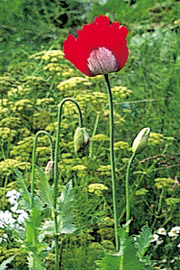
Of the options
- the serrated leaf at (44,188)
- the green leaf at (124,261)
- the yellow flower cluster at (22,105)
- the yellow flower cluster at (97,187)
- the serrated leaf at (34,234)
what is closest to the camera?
the green leaf at (124,261)

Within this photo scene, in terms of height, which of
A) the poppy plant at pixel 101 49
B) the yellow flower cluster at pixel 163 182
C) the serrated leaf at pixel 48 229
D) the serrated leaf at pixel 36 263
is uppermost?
the poppy plant at pixel 101 49

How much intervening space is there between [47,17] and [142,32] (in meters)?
0.86

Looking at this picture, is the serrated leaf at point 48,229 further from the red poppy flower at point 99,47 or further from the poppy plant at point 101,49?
the red poppy flower at point 99,47

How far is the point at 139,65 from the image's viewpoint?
2990mm

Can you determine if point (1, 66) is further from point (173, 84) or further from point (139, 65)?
point (173, 84)

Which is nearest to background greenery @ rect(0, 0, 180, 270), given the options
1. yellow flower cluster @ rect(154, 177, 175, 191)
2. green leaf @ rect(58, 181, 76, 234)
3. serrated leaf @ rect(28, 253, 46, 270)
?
yellow flower cluster @ rect(154, 177, 175, 191)

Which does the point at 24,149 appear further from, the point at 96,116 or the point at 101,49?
the point at 101,49

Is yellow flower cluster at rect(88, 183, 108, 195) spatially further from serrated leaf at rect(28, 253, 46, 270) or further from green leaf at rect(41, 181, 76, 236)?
serrated leaf at rect(28, 253, 46, 270)

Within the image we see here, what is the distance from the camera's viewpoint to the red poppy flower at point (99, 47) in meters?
1.13

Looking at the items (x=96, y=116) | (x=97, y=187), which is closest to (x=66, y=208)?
(x=97, y=187)

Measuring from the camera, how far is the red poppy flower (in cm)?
113

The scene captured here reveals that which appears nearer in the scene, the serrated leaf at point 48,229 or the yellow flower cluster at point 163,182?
the serrated leaf at point 48,229

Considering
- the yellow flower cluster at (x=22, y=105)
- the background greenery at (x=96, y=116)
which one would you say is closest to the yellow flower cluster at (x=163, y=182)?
the background greenery at (x=96, y=116)

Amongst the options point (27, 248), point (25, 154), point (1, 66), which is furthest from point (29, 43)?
point (27, 248)
